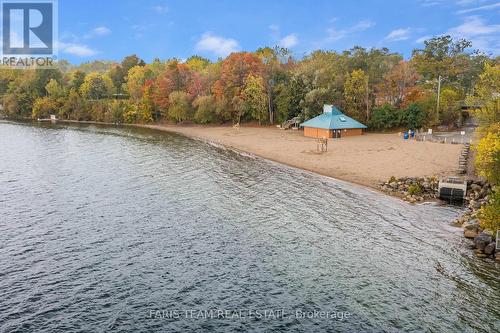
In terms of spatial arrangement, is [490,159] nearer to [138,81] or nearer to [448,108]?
[448,108]

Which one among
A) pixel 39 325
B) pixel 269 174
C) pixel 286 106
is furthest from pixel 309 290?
pixel 286 106

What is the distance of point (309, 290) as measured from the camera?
2333 cm

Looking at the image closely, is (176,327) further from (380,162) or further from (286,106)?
(286,106)

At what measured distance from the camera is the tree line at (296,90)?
267ft

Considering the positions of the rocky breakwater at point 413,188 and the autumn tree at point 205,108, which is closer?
the rocky breakwater at point 413,188

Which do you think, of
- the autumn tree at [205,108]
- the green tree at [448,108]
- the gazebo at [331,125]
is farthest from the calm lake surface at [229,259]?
the autumn tree at [205,108]

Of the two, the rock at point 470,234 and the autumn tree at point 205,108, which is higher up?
the autumn tree at point 205,108

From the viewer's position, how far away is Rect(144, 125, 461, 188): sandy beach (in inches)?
1913

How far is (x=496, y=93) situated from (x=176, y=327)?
45911mm

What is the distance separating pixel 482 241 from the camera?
93.4 feet

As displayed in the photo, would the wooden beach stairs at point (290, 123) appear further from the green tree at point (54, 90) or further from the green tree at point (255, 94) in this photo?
the green tree at point (54, 90)

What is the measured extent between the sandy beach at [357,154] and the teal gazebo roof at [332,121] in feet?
9.69

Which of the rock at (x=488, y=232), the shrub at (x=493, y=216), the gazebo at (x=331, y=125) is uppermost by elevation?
the gazebo at (x=331, y=125)

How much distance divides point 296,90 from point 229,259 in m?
65.4
